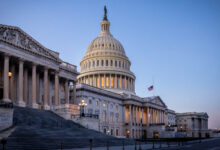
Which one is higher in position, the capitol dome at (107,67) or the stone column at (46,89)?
the capitol dome at (107,67)

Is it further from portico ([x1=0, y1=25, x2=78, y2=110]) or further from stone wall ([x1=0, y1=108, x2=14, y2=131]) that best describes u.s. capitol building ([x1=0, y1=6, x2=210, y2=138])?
stone wall ([x1=0, y1=108, x2=14, y2=131])

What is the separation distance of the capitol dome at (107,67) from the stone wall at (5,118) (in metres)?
79.6

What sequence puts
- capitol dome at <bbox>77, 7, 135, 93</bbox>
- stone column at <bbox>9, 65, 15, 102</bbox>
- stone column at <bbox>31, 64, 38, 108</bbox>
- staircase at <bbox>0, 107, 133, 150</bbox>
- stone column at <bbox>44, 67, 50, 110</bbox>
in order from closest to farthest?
staircase at <bbox>0, 107, 133, 150</bbox> < stone column at <bbox>9, 65, 15, 102</bbox> < stone column at <bbox>31, 64, 38, 108</bbox> < stone column at <bbox>44, 67, 50, 110</bbox> < capitol dome at <bbox>77, 7, 135, 93</bbox>

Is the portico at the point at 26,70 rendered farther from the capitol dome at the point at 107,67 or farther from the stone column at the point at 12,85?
the capitol dome at the point at 107,67

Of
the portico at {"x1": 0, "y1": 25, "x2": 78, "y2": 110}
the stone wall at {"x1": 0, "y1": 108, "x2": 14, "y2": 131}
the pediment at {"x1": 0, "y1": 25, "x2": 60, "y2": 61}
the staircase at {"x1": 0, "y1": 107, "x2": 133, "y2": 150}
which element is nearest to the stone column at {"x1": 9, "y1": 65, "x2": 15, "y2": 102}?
the portico at {"x1": 0, "y1": 25, "x2": 78, "y2": 110}

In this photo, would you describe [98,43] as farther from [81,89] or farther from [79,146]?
[79,146]

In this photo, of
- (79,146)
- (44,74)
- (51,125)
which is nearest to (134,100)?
(44,74)

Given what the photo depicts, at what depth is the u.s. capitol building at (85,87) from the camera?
52.3m

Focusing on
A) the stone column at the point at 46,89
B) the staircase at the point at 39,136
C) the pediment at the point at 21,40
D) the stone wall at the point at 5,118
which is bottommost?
the staircase at the point at 39,136

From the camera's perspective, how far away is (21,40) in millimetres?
53625

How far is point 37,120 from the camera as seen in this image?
43.0 meters

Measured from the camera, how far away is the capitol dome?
→ 119 m

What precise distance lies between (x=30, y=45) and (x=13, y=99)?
1125cm

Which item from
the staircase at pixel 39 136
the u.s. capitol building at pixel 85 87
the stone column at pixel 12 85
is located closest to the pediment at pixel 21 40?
the u.s. capitol building at pixel 85 87
